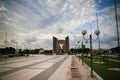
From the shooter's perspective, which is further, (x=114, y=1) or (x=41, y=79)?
(x=114, y=1)

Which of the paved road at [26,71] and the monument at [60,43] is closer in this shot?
the paved road at [26,71]

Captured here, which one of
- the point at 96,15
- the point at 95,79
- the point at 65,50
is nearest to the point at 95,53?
the point at 65,50

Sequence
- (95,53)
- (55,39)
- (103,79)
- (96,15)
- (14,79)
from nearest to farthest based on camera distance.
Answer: (103,79)
(14,79)
(96,15)
(95,53)
(55,39)

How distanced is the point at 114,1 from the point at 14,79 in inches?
565

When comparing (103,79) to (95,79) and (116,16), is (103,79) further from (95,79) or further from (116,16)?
(116,16)

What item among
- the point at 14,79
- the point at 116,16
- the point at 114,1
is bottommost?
the point at 14,79

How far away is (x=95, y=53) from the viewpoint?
63094 mm

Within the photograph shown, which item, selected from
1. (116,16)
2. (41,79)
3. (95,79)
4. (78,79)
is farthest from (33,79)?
(116,16)

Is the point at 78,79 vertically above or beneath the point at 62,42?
beneath

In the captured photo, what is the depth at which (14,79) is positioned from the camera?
31.6ft

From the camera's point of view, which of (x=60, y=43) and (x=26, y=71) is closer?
(x=26, y=71)

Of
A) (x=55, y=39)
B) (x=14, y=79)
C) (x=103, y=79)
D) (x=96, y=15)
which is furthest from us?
(x=55, y=39)

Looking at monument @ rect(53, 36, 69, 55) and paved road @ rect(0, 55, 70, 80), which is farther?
monument @ rect(53, 36, 69, 55)

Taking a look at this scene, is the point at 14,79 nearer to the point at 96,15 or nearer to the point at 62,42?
the point at 96,15
